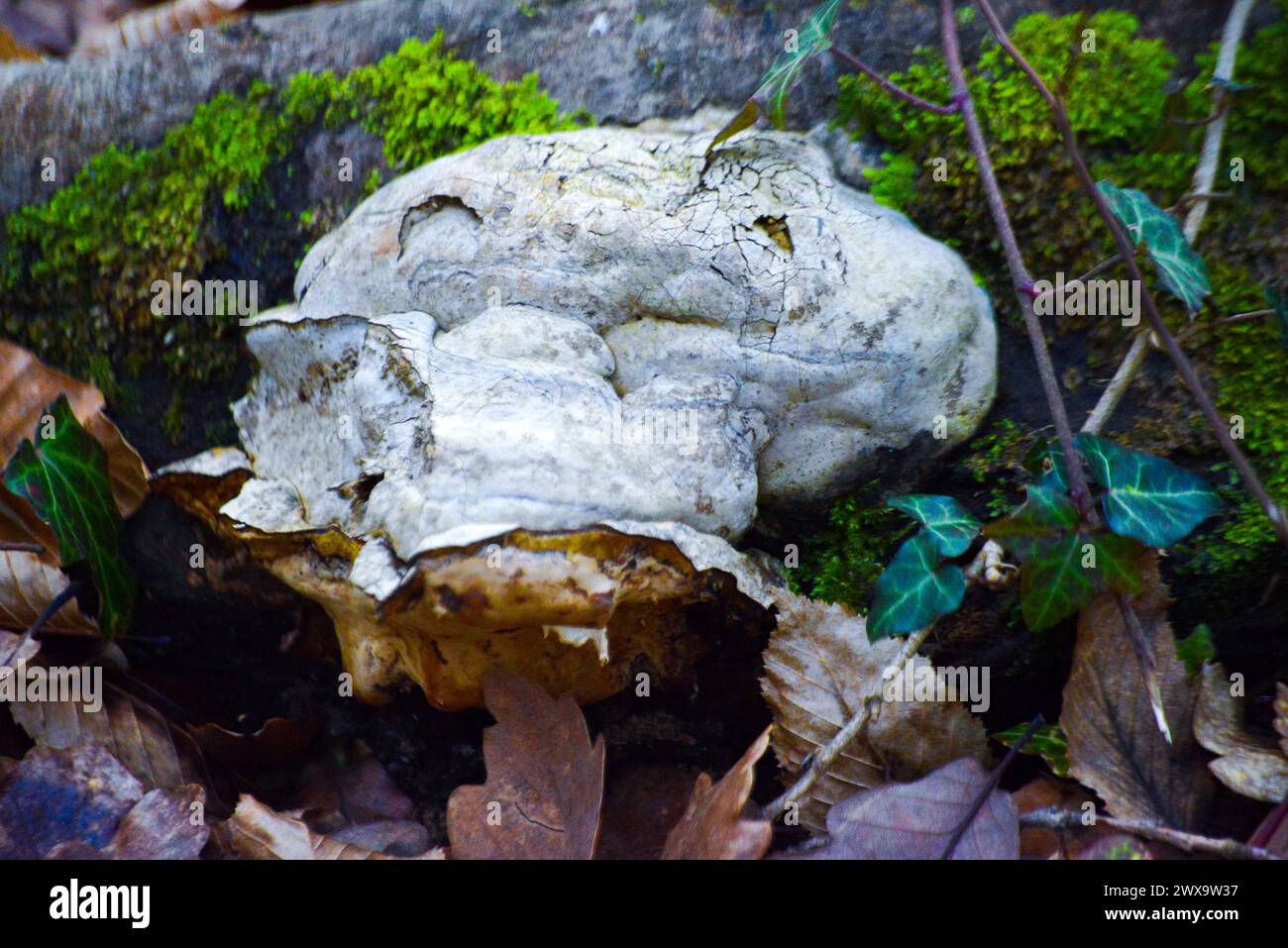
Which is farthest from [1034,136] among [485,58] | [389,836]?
[389,836]

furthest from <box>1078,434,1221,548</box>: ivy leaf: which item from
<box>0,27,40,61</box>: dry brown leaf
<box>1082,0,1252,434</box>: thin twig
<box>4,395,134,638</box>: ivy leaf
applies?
<box>0,27,40,61</box>: dry brown leaf

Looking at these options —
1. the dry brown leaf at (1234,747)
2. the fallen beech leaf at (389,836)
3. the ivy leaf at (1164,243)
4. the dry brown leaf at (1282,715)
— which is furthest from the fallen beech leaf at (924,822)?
the ivy leaf at (1164,243)

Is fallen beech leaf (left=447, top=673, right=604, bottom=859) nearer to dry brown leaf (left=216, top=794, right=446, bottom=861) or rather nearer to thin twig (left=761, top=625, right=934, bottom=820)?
dry brown leaf (left=216, top=794, right=446, bottom=861)

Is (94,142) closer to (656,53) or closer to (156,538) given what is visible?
(156,538)

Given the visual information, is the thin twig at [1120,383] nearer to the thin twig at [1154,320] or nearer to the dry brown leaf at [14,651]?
the thin twig at [1154,320]
